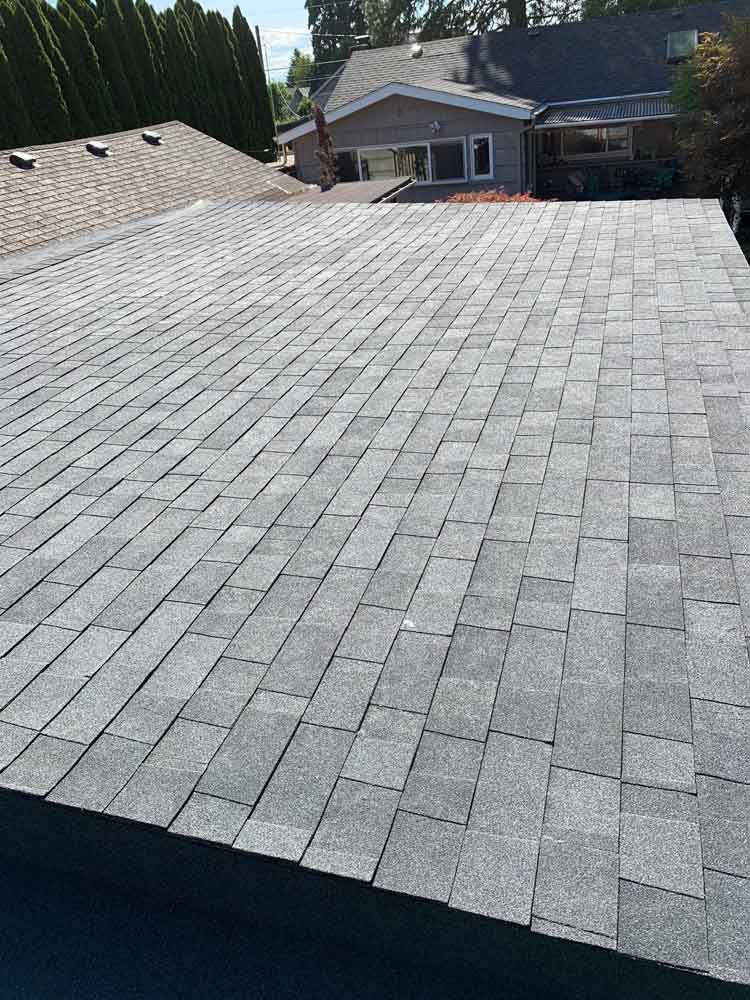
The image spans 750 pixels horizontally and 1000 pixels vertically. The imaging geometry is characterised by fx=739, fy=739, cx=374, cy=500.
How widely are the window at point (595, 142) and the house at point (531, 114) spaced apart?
0.04 m

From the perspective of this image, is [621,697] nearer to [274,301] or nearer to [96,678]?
[96,678]

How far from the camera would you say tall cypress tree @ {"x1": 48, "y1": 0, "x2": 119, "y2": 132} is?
2656 centimetres

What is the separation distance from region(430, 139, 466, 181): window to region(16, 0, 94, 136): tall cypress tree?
1288 cm

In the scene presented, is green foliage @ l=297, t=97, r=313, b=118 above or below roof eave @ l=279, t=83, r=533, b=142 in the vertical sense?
below

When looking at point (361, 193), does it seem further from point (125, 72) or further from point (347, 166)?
point (125, 72)

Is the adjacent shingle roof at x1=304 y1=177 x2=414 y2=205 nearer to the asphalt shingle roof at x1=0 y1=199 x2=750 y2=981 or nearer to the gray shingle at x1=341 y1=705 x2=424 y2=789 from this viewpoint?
the asphalt shingle roof at x1=0 y1=199 x2=750 y2=981

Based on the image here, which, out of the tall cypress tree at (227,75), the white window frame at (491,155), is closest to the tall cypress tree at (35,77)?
the tall cypress tree at (227,75)

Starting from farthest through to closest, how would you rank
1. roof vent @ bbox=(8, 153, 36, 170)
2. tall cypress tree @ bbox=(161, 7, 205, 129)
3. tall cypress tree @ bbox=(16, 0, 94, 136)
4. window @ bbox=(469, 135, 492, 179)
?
tall cypress tree @ bbox=(161, 7, 205, 129) → window @ bbox=(469, 135, 492, 179) → tall cypress tree @ bbox=(16, 0, 94, 136) → roof vent @ bbox=(8, 153, 36, 170)

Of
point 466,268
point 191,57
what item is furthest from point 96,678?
point 191,57

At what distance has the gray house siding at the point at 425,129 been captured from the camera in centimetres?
2700

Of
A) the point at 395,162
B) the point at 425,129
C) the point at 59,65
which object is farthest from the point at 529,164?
the point at 59,65

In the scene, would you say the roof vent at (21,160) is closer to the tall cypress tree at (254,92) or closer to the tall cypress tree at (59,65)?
the tall cypress tree at (59,65)

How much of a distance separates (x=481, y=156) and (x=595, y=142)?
5.29 metres

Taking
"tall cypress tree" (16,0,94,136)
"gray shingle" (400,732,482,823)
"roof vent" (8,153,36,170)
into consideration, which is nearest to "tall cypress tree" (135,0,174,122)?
"tall cypress tree" (16,0,94,136)
